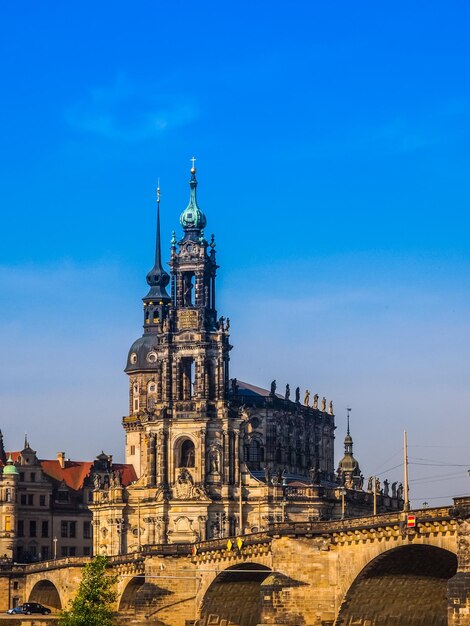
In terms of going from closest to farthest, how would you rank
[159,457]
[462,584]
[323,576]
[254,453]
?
[462,584], [323,576], [159,457], [254,453]

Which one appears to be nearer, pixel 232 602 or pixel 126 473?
pixel 232 602

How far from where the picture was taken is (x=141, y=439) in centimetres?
17775

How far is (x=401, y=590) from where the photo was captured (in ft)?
293

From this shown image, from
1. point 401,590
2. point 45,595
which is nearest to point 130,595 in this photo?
point 45,595

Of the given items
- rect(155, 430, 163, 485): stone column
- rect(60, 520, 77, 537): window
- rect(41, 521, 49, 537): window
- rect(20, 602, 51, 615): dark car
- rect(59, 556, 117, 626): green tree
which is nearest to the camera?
rect(59, 556, 117, 626): green tree

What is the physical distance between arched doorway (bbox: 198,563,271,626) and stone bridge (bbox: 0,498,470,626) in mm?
66

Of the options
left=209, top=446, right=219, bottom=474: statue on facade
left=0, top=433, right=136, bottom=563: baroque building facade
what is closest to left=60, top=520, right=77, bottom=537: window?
left=0, top=433, right=136, bottom=563: baroque building facade

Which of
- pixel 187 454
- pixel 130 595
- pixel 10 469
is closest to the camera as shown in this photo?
pixel 130 595

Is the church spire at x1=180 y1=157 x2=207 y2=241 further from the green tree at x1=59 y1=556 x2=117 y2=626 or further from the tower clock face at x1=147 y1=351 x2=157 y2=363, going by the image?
the green tree at x1=59 y1=556 x2=117 y2=626

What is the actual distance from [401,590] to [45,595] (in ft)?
200

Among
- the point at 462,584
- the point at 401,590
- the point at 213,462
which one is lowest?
the point at 401,590

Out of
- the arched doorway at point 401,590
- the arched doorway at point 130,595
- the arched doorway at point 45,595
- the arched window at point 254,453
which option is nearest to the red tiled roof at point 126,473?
the arched window at point 254,453

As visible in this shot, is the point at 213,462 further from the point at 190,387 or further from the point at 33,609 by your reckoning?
the point at 33,609

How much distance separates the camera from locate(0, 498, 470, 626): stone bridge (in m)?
81.2
